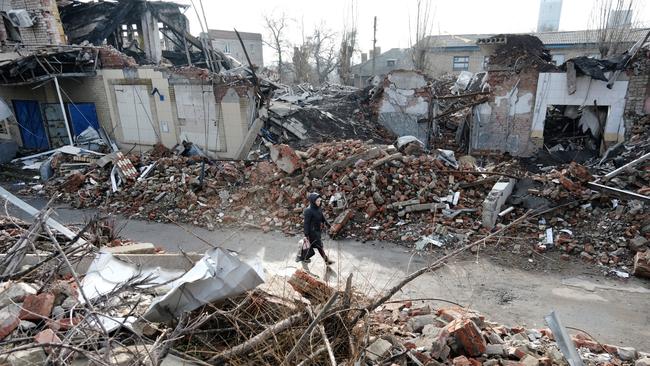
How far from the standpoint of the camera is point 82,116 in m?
15.7

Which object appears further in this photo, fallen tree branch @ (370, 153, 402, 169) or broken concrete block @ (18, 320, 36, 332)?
fallen tree branch @ (370, 153, 402, 169)

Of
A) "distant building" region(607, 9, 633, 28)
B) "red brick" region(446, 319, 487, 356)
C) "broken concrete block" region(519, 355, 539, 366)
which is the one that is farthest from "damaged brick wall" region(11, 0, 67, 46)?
"distant building" region(607, 9, 633, 28)

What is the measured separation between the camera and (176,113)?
45.5ft

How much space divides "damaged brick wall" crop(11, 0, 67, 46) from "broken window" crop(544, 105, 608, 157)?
Answer: 1870 centimetres

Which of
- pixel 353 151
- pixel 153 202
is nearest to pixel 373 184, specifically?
pixel 353 151

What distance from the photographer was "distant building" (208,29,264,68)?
52.0 metres

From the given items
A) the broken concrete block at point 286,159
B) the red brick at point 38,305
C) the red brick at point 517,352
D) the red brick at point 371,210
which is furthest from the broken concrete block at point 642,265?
the red brick at point 38,305

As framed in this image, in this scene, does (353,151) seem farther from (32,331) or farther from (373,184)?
(32,331)

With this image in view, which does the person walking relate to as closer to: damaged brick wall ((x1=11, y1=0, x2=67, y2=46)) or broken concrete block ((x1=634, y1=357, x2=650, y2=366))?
broken concrete block ((x1=634, y1=357, x2=650, y2=366))

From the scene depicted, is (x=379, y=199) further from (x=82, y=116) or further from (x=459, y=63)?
(x=459, y=63)

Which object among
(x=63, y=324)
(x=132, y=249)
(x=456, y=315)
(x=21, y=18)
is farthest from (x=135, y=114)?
(x=456, y=315)

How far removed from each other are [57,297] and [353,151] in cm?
762

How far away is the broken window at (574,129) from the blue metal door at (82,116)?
56.2 feet

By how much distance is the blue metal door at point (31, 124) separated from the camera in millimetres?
16484
